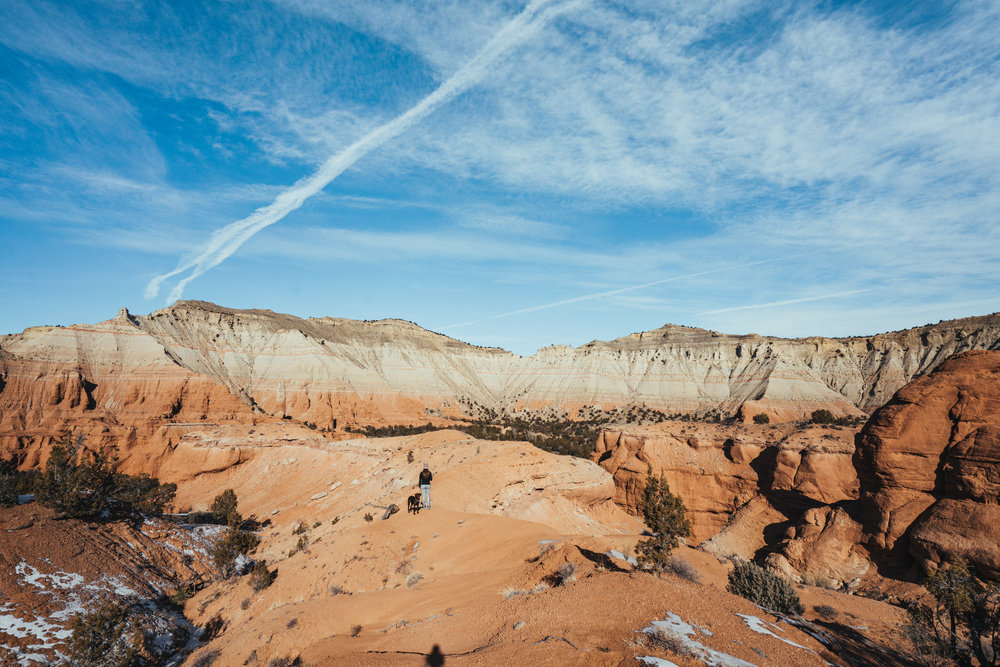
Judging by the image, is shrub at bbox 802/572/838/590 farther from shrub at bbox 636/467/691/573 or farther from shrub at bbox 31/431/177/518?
shrub at bbox 31/431/177/518

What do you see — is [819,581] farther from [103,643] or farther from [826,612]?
[103,643]

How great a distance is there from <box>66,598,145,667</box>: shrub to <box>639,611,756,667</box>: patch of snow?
12333 millimetres

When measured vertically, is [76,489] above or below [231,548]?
above

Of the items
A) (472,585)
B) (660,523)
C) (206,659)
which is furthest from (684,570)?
(206,659)

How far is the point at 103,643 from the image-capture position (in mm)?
11492

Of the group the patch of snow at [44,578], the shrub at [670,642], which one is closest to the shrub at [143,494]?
the patch of snow at [44,578]

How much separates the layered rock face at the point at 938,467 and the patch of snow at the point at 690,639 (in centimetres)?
1144

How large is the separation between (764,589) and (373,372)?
7690cm

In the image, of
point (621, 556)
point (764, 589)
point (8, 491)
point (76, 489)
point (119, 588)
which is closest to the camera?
point (764, 589)

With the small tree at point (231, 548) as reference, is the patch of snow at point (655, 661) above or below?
above

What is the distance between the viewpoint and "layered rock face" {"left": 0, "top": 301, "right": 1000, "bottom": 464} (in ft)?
156

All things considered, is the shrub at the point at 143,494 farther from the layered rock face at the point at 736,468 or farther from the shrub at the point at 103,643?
the layered rock face at the point at 736,468

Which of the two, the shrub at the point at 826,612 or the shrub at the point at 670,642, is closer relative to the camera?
the shrub at the point at 670,642

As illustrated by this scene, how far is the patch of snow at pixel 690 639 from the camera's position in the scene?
21.8ft
